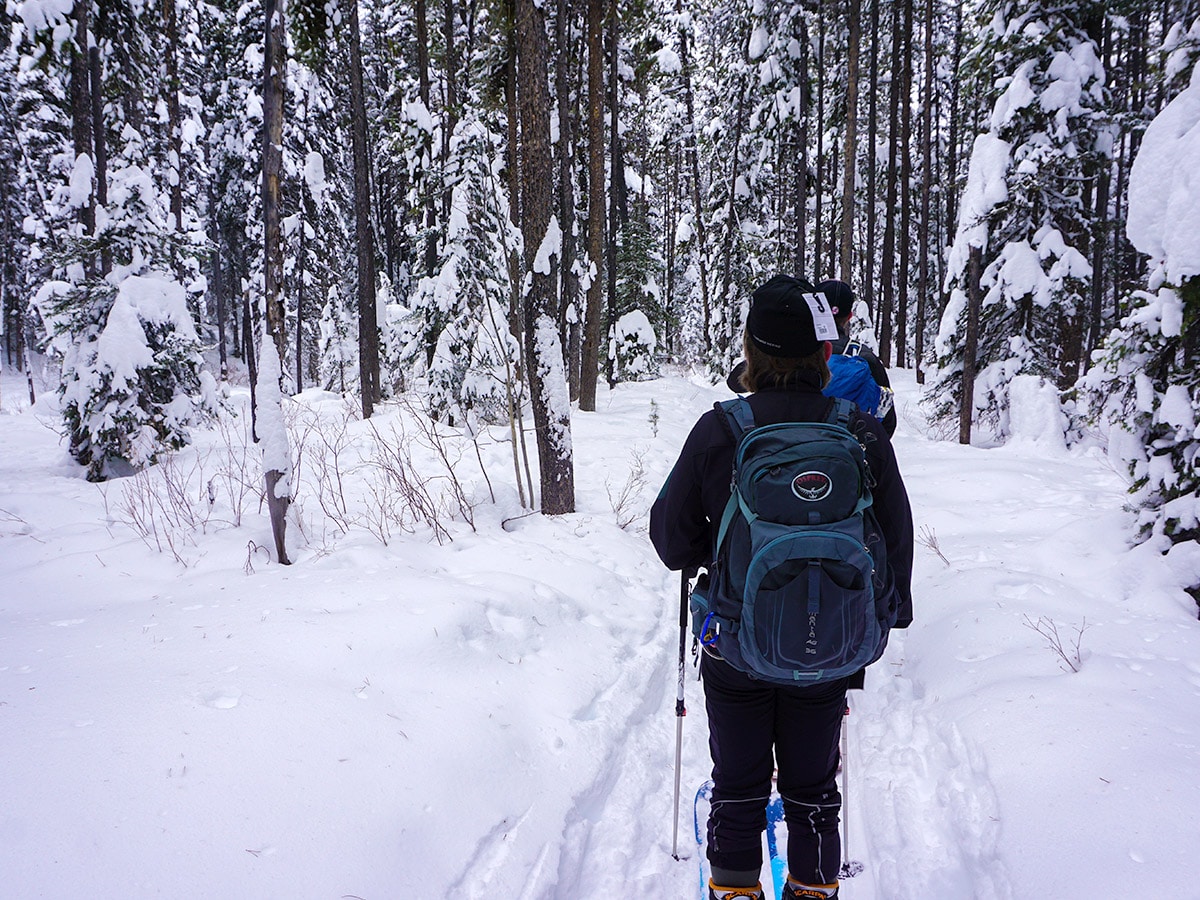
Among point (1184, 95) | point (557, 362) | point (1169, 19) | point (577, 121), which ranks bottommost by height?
point (557, 362)

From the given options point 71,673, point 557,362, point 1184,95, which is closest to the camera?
point 71,673

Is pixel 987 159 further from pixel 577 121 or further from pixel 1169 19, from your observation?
pixel 577 121

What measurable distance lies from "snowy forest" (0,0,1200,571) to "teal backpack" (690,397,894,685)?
153 inches

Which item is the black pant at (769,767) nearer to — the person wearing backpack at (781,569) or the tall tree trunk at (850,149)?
the person wearing backpack at (781,569)

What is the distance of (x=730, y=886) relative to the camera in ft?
7.48

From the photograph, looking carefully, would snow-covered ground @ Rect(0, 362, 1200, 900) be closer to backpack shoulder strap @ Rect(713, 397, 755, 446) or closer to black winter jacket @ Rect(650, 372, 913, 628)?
black winter jacket @ Rect(650, 372, 913, 628)

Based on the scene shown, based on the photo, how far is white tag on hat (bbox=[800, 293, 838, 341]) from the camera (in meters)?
2.14

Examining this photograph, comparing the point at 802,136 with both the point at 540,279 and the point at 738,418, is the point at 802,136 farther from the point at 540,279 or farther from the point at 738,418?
the point at 738,418

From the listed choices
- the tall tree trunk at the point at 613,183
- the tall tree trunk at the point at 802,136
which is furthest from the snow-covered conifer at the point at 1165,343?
the tall tree trunk at the point at 802,136

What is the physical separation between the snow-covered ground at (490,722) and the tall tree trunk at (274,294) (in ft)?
1.83

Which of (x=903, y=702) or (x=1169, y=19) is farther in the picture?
(x=1169, y=19)

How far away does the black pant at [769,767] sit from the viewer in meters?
2.21

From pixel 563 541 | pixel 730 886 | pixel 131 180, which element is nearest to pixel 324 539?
pixel 563 541

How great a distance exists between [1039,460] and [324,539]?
9.53 m
